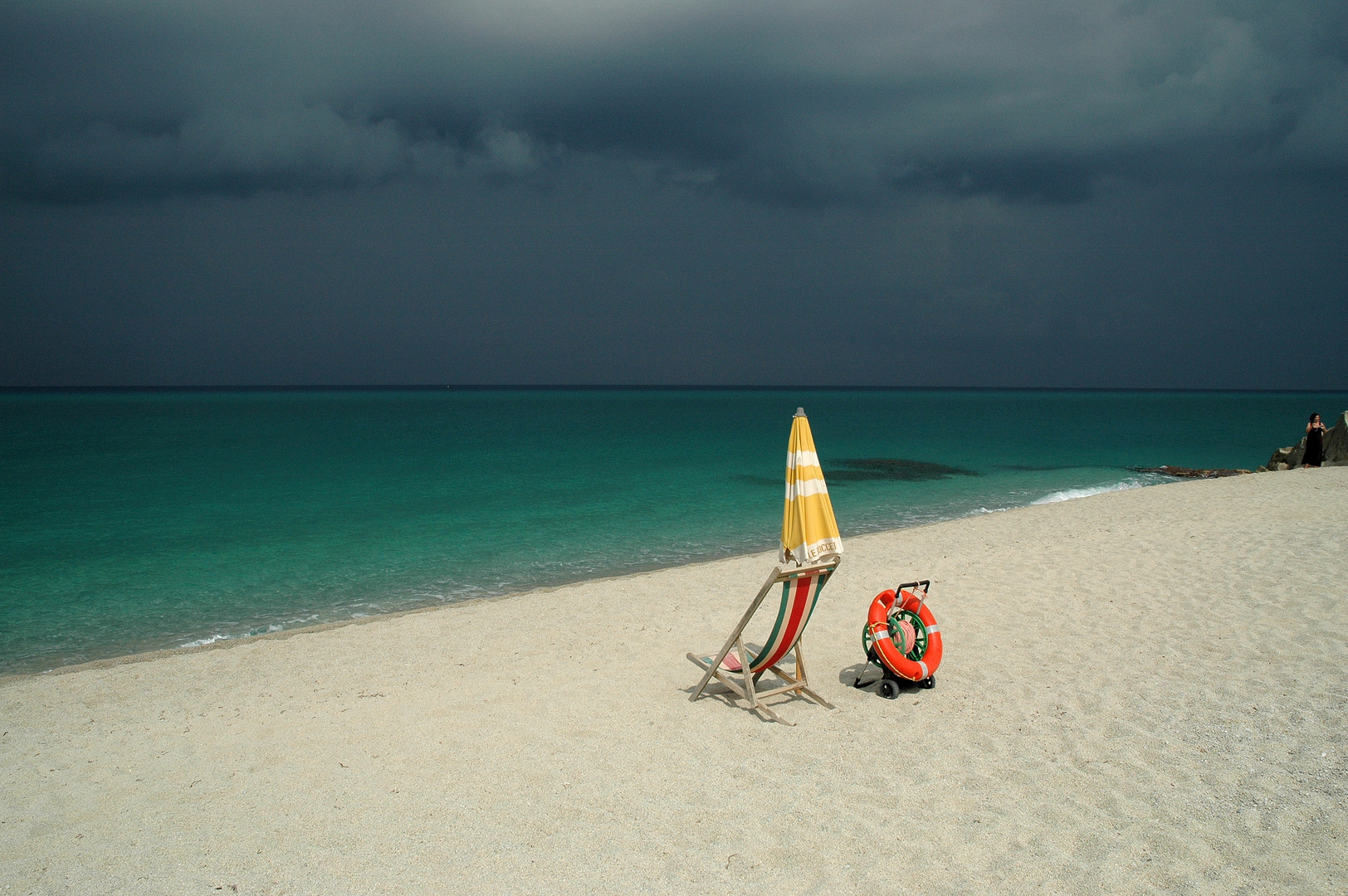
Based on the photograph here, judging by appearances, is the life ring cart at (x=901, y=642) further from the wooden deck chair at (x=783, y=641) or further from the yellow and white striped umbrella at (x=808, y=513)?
the yellow and white striped umbrella at (x=808, y=513)

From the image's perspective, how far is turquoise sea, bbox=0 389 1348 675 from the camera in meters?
13.3

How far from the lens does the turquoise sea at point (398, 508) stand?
43.5 ft

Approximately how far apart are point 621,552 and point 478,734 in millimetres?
10305

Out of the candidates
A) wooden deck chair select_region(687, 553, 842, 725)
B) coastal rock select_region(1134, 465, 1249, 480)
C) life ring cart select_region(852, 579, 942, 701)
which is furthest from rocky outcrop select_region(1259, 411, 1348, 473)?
wooden deck chair select_region(687, 553, 842, 725)

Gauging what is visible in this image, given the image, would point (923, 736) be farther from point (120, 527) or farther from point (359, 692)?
point (120, 527)

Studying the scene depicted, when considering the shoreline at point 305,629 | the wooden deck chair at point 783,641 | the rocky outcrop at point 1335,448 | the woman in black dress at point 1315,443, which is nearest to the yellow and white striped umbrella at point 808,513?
the wooden deck chair at point 783,641

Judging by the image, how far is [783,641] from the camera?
688 cm

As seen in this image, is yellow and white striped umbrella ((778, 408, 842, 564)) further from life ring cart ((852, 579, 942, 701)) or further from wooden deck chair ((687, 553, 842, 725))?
life ring cart ((852, 579, 942, 701))

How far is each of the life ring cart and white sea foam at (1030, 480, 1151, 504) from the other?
17.7 meters

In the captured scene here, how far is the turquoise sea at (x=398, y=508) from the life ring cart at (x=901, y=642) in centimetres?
817

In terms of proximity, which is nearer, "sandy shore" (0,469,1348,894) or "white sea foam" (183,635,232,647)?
"sandy shore" (0,469,1348,894)

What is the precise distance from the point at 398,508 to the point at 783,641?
62.3 ft

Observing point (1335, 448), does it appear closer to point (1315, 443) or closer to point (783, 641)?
point (1315, 443)

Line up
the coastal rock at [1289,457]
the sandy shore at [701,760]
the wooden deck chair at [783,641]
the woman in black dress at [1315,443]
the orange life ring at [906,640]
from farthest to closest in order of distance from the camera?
the coastal rock at [1289,457] < the woman in black dress at [1315,443] < the orange life ring at [906,640] < the wooden deck chair at [783,641] < the sandy shore at [701,760]
